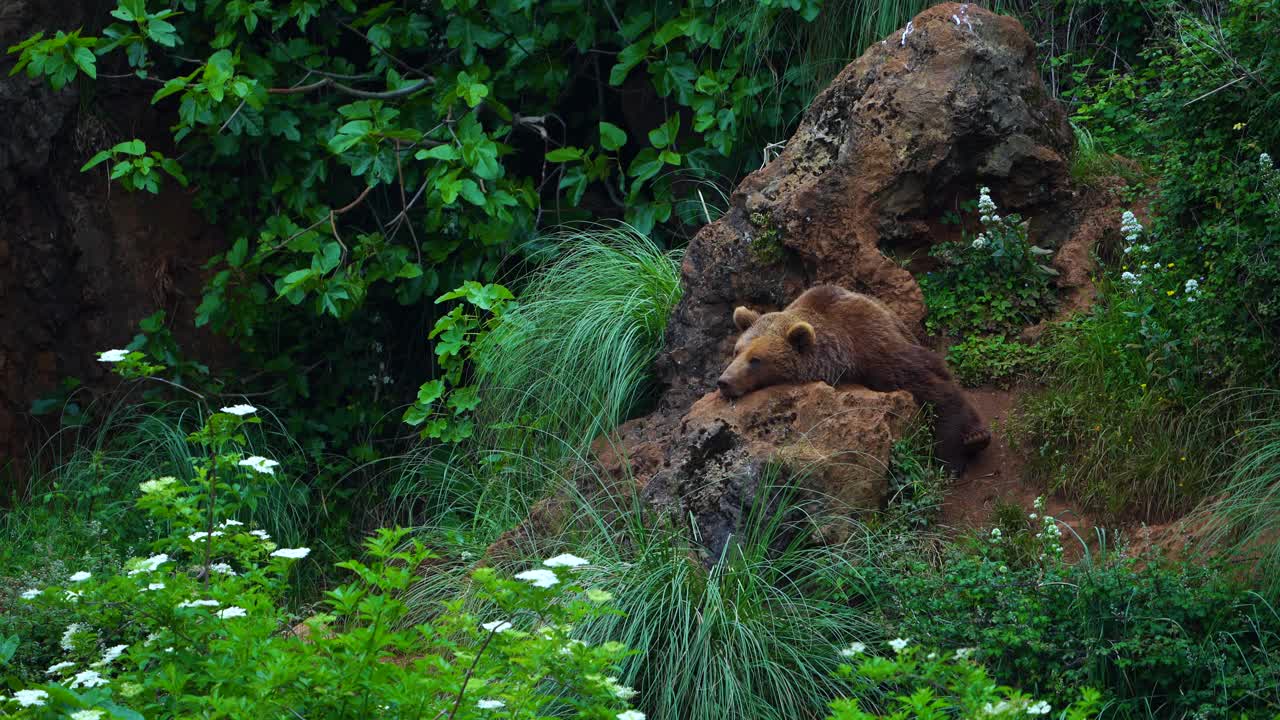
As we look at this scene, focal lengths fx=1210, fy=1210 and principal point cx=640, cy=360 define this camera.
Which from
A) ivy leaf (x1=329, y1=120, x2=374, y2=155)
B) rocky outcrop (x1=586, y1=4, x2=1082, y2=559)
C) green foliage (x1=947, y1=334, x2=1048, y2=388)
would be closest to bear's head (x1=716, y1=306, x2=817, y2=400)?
rocky outcrop (x1=586, y1=4, x2=1082, y2=559)

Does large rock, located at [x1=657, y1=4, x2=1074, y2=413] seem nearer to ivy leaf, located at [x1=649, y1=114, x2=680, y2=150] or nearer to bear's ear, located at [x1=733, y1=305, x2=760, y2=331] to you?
bear's ear, located at [x1=733, y1=305, x2=760, y2=331]

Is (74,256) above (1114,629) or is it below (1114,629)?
above

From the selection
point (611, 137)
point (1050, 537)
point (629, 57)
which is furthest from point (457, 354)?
point (1050, 537)

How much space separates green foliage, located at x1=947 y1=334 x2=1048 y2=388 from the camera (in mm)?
5609

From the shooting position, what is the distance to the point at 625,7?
7.70 metres

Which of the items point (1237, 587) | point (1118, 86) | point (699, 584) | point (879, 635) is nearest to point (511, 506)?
point (699, 584)

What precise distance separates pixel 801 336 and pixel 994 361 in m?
1.16

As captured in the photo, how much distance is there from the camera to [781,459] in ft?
15.5

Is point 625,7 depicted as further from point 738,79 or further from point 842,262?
point 842,262

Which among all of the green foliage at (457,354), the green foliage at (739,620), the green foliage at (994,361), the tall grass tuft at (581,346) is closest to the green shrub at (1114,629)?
the green foliage at (739,620)

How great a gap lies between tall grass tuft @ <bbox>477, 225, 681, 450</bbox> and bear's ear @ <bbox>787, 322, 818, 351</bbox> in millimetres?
1198

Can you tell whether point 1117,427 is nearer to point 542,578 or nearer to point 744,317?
point 744,317

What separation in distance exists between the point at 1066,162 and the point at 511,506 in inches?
129

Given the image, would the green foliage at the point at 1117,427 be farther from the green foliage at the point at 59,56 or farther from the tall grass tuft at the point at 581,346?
the green foliage at the point at 59,56
